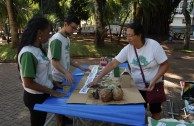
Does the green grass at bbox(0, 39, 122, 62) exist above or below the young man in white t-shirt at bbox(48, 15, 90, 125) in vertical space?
below

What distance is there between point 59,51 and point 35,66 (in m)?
0.78

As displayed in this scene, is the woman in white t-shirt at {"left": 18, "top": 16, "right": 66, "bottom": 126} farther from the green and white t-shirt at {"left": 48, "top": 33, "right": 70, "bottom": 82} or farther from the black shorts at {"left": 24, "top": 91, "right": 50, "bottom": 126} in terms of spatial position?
the green and white t-shirt at {"left": 48, "top": 33, "right": 70, "bottom": 82}

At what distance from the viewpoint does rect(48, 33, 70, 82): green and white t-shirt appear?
3.32 metres

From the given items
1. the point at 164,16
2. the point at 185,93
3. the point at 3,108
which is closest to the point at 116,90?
the point at 185,93

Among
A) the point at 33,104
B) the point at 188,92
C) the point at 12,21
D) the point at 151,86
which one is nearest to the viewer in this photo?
the point at 33,104

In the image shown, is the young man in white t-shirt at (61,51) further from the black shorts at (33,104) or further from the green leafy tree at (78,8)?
the green leafy tree at (78,8)

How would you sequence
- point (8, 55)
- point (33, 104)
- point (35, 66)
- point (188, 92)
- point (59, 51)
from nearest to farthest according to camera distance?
1. point (35, 66)
2. point (33, 104)
3. point (59, 51)
4. point (188, 92)
5. point (8, 55)

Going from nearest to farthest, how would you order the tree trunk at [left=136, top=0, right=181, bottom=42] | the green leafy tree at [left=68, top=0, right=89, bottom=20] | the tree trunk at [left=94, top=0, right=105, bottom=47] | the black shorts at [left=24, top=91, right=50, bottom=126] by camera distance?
1. the black shorts at [left=24, top=91, right=50, bottom=126]
2. the tree trunk at [left=94, top=0, right=105, bottom=47]
3. the tree trunk at [left=136, top=0, right=181, bottom=42]
4. the green leafy tree at [left=68, top=0, right=89, bottom=20]

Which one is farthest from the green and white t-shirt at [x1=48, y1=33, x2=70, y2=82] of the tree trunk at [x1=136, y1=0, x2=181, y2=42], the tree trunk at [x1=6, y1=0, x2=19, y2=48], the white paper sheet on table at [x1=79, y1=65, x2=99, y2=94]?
the tree trunk at [x1=136, y1=0, x2=181, y2=42]

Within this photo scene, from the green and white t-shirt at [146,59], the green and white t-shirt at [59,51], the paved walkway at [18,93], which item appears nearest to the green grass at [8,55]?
the paved walkway at [18,93]

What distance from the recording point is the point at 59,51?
132 inches

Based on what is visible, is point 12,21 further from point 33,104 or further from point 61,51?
point 33,104

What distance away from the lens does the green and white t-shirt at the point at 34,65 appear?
2545mm

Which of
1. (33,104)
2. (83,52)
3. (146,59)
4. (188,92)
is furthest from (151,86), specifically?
(83,52)
